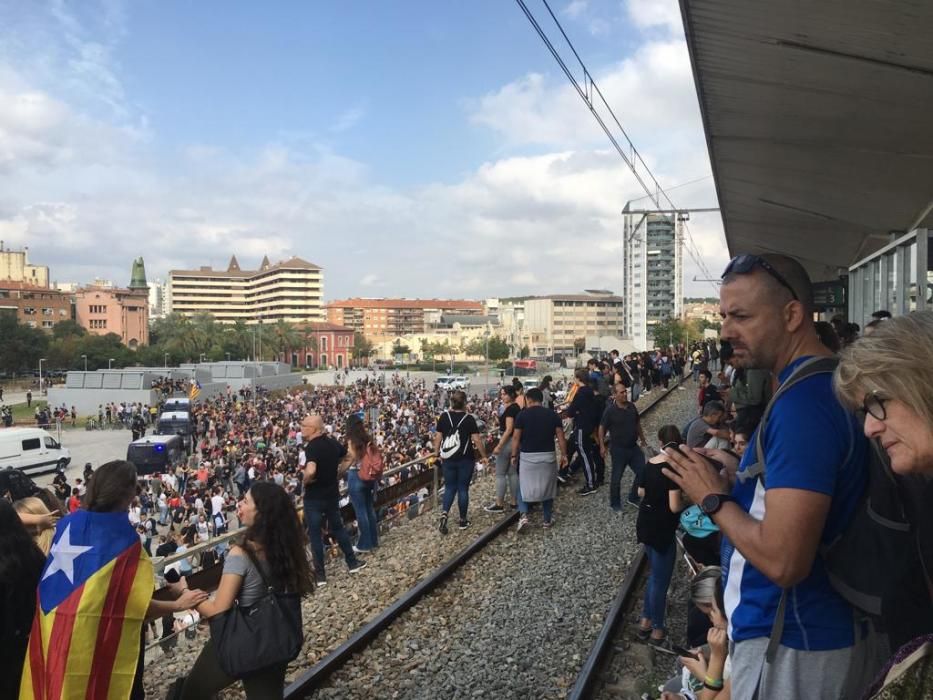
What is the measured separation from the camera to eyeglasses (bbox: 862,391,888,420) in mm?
1508

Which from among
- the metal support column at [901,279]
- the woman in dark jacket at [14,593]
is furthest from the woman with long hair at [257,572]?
the metal support column at [901,279]

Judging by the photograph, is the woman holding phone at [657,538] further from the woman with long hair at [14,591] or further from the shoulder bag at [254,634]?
Answer: the woman with long hair at [14,591]

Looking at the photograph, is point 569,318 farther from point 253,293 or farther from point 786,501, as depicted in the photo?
point 786,501

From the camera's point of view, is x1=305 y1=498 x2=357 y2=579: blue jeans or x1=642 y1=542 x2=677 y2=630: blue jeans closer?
x1=642 y1=542 x2=677 y2=630: blue jeans

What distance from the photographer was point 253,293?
16012cm

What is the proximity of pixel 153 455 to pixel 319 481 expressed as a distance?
2265 cm

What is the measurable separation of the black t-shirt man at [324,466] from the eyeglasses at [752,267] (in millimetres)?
5603

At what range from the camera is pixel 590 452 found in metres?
10.2

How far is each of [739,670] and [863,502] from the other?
1.90ft

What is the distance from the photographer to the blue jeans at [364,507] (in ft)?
26.8

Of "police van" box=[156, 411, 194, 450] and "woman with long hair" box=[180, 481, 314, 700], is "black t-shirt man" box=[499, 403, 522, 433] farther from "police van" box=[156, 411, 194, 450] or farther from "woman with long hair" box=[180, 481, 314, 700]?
"police van" box=[156, 411, 194, 450]

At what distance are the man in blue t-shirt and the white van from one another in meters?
30.8

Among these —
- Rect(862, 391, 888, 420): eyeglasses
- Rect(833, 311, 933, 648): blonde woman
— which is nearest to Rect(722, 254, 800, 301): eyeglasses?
Rect(833, 311, 933, 648): blonde woman

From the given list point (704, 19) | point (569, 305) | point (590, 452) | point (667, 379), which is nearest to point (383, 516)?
point (590, 452)
